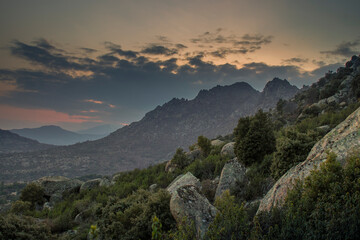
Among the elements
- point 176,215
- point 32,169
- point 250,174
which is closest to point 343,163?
point 176,215

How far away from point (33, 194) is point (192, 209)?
72.1 ft

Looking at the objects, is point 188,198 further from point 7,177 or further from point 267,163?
point 7,177

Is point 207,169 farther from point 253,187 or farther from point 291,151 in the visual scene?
point 291,151

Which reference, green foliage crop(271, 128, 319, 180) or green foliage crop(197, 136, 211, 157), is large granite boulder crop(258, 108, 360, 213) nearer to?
green foliage crop(271, 128, 319, 180)

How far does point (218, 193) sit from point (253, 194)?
193cm

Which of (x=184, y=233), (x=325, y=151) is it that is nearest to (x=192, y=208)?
(x=184, y=233)

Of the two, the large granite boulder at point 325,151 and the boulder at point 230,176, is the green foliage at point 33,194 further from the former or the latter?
the large granite boulder at point 325,151

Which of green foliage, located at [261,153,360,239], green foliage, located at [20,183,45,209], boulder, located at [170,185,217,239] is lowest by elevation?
green foliage, located at [20,183,45,209]

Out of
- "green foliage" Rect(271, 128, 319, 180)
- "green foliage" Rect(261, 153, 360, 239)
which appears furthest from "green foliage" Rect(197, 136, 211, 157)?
"green foliage" Rect(261, 153, 360, 239)

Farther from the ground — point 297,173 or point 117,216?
point 297,173

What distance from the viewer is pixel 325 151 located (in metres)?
4.95

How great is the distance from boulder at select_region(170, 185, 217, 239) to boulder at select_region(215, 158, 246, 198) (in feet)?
11.4

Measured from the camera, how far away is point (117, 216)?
681cm

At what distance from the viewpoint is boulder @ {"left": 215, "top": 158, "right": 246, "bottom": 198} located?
9.81 metres
